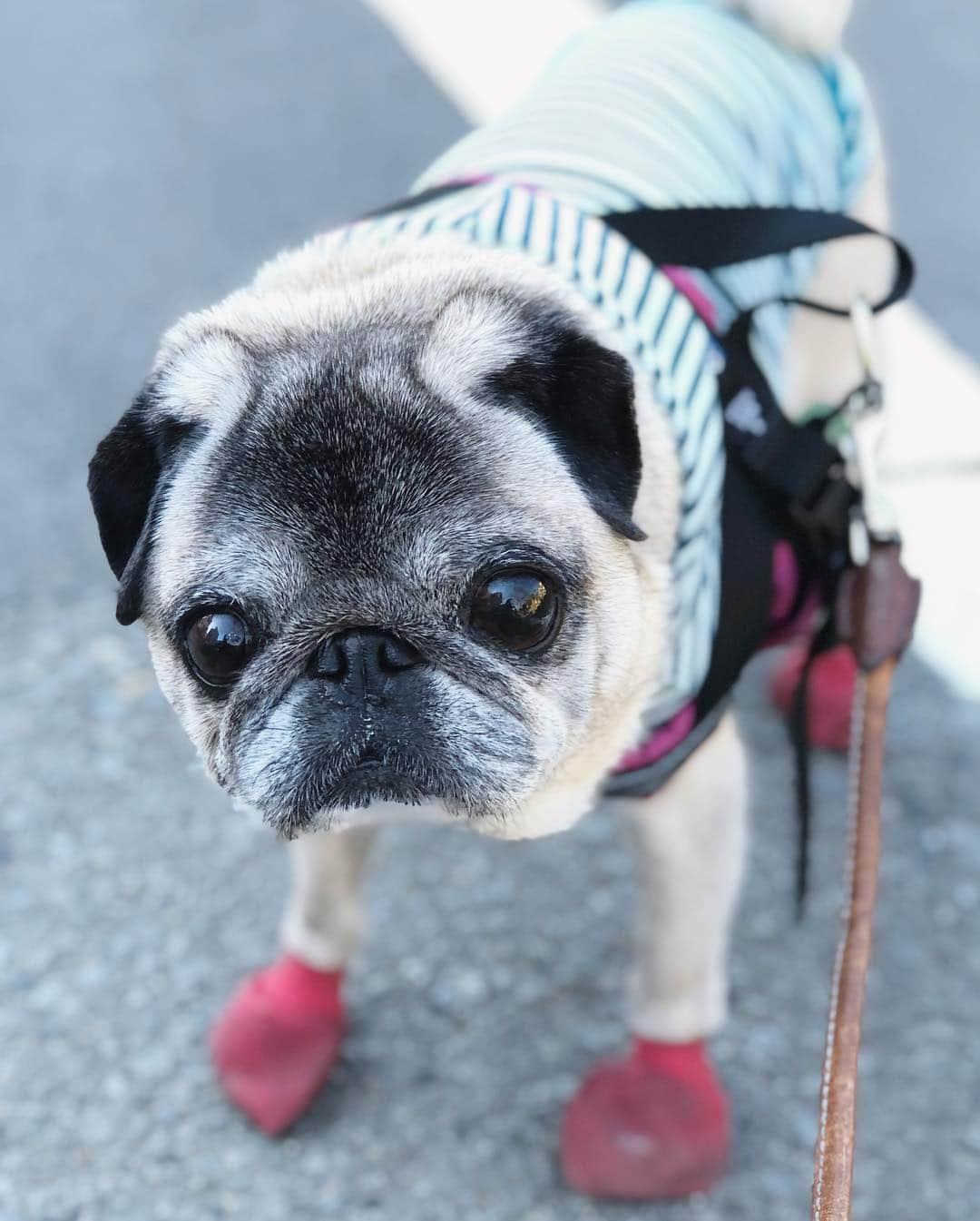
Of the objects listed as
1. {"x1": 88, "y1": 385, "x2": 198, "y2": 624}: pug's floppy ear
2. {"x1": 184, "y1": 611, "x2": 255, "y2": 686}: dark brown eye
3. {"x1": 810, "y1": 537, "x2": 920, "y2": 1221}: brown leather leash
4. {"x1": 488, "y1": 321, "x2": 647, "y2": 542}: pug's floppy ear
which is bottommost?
{"x1": 810, "y1": 537, "x2": 920, "y2": 1221}: brown leather leash

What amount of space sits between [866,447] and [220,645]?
2.77 feet

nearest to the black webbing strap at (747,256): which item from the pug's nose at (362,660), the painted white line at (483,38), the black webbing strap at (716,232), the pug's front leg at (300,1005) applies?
the black webbing strap at (716,232)

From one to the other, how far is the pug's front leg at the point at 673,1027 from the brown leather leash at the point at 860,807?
0.63 ft

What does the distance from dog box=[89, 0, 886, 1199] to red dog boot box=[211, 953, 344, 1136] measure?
552 mm

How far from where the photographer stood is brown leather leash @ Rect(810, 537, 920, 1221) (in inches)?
53.1

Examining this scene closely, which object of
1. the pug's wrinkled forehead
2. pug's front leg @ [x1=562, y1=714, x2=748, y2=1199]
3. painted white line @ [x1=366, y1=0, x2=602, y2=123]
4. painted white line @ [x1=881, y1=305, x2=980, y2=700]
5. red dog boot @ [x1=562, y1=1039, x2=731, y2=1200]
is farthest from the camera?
painted white line @ [x1=366, y1=0, x2=602, y2=123]

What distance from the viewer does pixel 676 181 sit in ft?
6.01

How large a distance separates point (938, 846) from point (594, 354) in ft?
4.60

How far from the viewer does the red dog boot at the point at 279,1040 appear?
201cm

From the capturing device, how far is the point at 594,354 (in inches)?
53.3

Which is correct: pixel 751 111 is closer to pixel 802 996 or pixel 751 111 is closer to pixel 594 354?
pixel 594 354

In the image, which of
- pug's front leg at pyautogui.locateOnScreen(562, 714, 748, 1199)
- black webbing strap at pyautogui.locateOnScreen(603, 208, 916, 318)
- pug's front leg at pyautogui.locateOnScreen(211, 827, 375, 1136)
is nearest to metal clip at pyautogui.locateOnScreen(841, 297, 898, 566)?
black webbing strap at pyautogui.locateOnScreen(603, 208, 916, 318)

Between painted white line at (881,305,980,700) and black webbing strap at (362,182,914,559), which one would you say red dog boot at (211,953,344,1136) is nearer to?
black webbing strap at (362,182,914,559)

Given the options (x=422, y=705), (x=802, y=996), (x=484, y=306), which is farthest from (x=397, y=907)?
(x=484, y=306)
